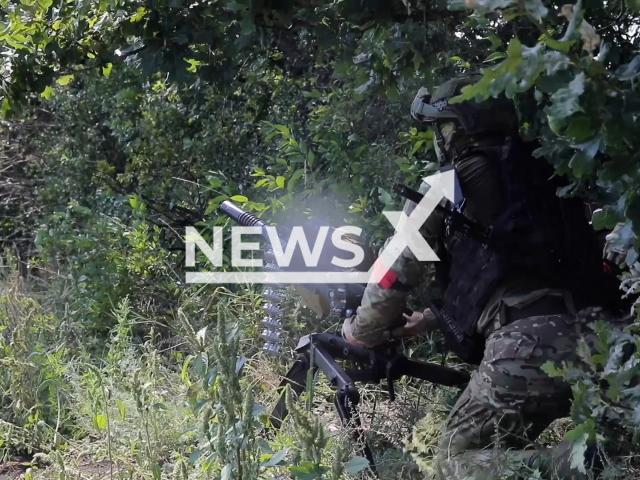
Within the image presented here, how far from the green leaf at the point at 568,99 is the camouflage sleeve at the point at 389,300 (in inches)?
61.9

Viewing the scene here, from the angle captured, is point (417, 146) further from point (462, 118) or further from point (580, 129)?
point (580, 129)

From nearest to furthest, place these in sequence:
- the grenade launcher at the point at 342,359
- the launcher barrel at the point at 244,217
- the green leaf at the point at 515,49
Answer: the green leaf at the point at 515,49 → the grenade launcher at the point at 342,359 → the launcher barrel at the point at 244,217

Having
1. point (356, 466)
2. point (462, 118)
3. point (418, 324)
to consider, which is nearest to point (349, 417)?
point (418, 324)

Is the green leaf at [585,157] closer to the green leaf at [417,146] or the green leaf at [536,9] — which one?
the green leaf at [536,9]

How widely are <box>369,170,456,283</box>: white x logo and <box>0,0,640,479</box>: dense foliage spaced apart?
0.40 metres

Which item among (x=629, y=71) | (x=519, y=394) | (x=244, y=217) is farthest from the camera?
(x=244, y=217)

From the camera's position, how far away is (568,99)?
147 cm

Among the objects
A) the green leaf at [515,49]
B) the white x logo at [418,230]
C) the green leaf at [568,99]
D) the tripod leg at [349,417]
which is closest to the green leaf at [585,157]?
the green leaf at [568,99]

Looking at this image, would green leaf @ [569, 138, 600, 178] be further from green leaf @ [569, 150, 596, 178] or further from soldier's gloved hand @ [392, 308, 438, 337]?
Result: soldier's gloved hand @ [392, 308, 438, 337]

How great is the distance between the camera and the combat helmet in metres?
2.96

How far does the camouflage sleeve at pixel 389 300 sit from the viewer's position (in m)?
3.12

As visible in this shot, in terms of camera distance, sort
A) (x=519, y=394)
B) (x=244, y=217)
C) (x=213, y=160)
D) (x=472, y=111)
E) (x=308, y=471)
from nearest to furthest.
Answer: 1. (x=308, y=471)
2. (x=519, y=394)
3. (x=472, y=111)
4. (x=244, y=217)
5. (x=213, y=160)

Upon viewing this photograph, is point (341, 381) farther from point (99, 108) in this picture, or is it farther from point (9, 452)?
point (99, 108)

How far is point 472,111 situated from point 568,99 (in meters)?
1.51
